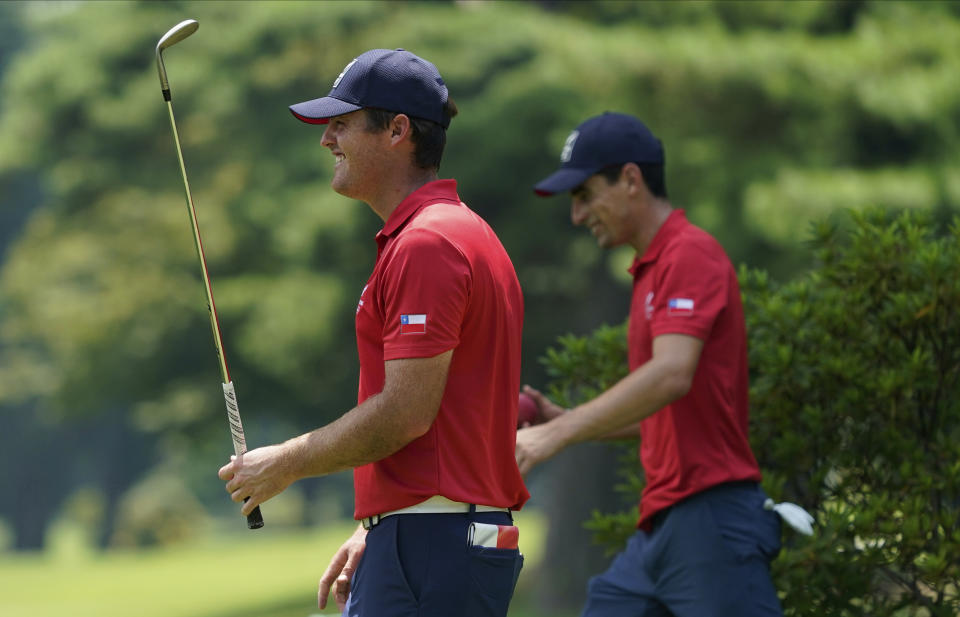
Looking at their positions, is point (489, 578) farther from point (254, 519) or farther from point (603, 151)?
point (603, 151)

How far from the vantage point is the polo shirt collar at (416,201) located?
314 cm

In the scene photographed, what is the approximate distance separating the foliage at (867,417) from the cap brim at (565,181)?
1.05 metres

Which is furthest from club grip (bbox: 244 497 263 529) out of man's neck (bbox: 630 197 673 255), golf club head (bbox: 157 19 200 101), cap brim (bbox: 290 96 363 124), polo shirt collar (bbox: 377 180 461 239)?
man's neck (bbox: 630 197 673 255)

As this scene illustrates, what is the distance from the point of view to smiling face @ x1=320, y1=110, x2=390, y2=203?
3199 millimetres

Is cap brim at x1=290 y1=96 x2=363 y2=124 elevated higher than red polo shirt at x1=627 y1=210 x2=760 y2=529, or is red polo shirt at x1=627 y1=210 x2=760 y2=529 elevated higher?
cap brim at x1=290 y1=96 x2=363 y2=124

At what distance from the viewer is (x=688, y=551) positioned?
4.18 metres

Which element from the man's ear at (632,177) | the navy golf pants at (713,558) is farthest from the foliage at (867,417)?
the man's ear at (632,177)

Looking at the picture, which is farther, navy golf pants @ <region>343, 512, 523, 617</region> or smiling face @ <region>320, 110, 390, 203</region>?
smiling face @ <region>320, 110, 390, 203</region>

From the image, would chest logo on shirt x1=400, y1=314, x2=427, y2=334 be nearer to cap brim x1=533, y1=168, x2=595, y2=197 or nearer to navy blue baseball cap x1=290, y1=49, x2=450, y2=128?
navy blue baseball cap x1=290, y1=49, x2=450, y2=128

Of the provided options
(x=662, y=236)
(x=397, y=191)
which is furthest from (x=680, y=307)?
(x=397, y=191)

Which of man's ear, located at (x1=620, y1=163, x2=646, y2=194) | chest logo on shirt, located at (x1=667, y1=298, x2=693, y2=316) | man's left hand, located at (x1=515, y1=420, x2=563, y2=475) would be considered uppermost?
man's ear, located at (x1=620, y1=163, x2=646, y2=194)

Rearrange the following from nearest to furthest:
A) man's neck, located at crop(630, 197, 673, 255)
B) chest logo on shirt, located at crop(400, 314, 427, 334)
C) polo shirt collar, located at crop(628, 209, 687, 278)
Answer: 1. chest logo on shirt, located at crop(400, 314, 427, 334)
2. polo shirt collar, located at crop(628, 209, 687, 278)
3. man's neck, located at crop(630, 197, 673, 255)

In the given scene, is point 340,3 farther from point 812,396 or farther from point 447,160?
point 812,396

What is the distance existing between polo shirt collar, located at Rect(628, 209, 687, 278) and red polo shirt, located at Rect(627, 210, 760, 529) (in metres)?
0.04
